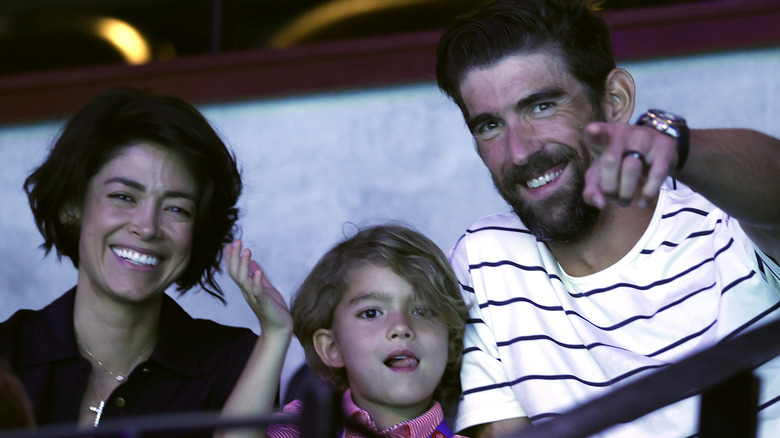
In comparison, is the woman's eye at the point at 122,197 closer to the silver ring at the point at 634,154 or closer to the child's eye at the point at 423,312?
the child's eye at the point at 423,312

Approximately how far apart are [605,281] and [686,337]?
0.20 meters

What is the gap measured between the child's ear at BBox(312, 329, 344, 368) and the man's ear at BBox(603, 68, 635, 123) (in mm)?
832

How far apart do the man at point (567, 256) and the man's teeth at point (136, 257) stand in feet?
2.34

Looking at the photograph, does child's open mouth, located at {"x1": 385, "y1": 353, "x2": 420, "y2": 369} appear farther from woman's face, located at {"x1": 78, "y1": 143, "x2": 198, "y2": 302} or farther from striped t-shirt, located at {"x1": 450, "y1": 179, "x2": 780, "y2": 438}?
woman's face, located at {"x1": 78, "y1": 143, "x2": 198, "y2": 302}

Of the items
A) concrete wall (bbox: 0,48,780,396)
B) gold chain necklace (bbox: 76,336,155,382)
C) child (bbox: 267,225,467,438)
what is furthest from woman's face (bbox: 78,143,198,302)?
concrete wall (bbox: 0,48,780,396)

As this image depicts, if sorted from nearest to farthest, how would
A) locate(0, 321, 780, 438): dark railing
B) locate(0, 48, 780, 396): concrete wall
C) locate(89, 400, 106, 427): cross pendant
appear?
locate(0, 321, 780, 438): dark railing
locate(89, 400, 106, 427): cross pendant
locate(0, 48, 780, 396): concrete wall

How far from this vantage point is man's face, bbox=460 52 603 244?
2033mm

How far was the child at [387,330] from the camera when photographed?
2000 mm

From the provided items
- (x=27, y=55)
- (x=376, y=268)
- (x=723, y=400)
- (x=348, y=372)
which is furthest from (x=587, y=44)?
(x=27, y=55)

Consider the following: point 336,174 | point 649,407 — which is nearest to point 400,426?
point 649,407

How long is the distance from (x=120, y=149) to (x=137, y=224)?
0.23m

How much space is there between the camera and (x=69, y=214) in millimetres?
2301

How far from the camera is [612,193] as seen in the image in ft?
4.01

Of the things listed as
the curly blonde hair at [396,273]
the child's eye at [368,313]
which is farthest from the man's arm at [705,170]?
the child's eye at [368,313]
